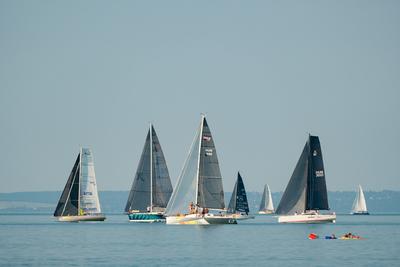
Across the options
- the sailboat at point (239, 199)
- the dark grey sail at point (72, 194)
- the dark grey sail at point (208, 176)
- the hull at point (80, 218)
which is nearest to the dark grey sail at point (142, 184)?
the hull at point (80, 218)

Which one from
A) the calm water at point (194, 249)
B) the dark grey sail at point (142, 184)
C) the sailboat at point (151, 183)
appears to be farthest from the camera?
the dark grey sail at point (142, 184)

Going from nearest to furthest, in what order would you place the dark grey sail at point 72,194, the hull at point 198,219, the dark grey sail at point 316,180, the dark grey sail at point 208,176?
1. the dark grey sail at point 208,176
2. the hull at point 198,219
3. the dark grey sail at point 316,180
4. the dark grey sail at point 72,194

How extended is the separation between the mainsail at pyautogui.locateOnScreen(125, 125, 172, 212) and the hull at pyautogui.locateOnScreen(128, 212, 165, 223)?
93 cm

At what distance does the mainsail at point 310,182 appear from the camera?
395ft

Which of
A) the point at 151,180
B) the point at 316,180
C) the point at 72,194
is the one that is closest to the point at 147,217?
the point at 151,180

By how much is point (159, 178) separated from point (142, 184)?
→ 7.49 ft

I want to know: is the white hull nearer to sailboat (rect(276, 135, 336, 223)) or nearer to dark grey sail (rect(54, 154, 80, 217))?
dark grey sail (rect(54, 154, 80, 217))

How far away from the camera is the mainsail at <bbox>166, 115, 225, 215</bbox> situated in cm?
10931

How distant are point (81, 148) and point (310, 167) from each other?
1140 inches

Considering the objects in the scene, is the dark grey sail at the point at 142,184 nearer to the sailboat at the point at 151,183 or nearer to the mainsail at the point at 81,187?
the sailboat at the point at 151,183

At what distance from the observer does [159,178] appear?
129500 millimetres

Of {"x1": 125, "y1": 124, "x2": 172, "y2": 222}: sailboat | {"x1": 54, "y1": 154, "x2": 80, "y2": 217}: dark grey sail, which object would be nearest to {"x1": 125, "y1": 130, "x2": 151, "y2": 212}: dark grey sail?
{"x1": 125, "y1": 124, "x2": 172, "y2": 222}: sailboat

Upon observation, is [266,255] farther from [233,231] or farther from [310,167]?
[310,167]

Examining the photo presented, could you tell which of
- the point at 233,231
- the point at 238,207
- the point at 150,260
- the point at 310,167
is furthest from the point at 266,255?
the point at 238,207
